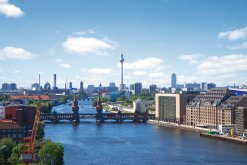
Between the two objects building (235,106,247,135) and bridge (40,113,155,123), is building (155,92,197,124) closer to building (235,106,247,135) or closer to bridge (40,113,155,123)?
bridge (40,113,155,123)

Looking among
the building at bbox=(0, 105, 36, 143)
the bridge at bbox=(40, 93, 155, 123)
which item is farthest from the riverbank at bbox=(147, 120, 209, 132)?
the building at bbox=(0, 105, 36, 143)

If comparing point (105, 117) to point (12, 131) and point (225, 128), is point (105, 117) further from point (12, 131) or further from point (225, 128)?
point (12, 131)

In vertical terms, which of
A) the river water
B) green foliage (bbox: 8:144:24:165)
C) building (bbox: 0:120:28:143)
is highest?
building (bbox: 0:120:28:143)

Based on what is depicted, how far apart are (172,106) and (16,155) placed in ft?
177

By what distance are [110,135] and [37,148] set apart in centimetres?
2553

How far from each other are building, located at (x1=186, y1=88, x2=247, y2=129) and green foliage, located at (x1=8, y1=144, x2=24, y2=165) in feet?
125

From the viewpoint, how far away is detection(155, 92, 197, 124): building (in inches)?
3295

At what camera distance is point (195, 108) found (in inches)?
3091

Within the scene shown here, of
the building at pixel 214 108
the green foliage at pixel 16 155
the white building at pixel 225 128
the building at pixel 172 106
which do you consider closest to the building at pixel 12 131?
the green foliage at pixel 16 155

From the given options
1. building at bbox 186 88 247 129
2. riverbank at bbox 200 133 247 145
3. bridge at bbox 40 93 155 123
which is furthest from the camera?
bridge at bbox 40 93 155 123

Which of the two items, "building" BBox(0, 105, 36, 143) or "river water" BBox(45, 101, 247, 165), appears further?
"building" BBox(0, 105, 36, 143)

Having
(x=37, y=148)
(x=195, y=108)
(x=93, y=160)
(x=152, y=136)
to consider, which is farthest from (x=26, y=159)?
(x=195, y=108)

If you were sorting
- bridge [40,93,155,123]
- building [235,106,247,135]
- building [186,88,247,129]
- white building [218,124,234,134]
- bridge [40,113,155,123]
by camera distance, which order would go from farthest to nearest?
bridge [40,93,155,123], bridge [40,113,155,123], building [186,88,247,129], white building [218,124,234,134], building [235,106,247,135]

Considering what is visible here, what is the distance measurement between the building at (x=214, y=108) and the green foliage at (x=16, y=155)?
125 feet
